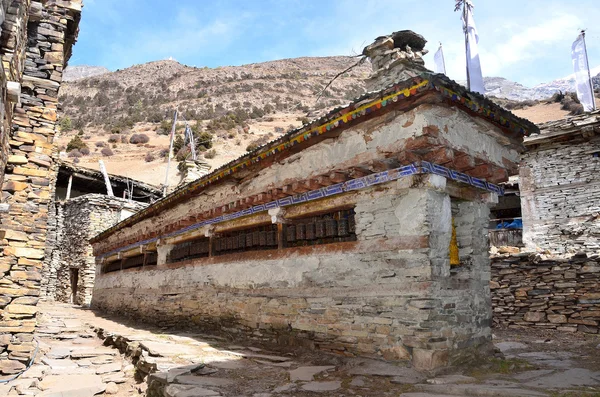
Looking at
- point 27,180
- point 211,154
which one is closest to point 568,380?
→ point 27,180

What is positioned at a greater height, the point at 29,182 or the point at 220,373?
the point at 29,182

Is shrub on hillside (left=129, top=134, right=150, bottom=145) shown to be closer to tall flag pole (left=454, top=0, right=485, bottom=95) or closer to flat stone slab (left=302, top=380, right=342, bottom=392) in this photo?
tall flag pole (left=454, top=0, right=485, bottom=95)

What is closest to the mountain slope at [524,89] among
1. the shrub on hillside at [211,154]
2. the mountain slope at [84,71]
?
the shrub on hillside at [211,154]

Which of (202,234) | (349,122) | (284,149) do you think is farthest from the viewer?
(202,234)

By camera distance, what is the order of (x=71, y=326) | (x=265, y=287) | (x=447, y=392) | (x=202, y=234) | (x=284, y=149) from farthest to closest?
(x=71, y=326), (x=202, y=234), (x=265, y=287), (x=284, y=149), (x=447, y=392)

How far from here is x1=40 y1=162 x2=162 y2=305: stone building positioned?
20094 millimetres

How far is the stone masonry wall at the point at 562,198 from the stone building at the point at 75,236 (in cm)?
1800

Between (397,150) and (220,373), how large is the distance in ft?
11.8

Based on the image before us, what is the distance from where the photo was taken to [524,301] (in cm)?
979

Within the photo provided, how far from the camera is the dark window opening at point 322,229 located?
243 inches

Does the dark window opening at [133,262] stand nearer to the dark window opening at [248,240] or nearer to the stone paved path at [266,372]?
the stone paved path at [266,372]

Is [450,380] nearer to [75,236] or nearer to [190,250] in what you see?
[190,250]

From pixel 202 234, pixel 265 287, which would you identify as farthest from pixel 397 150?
pixel 202 234

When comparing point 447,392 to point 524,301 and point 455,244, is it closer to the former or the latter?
point 455,244
